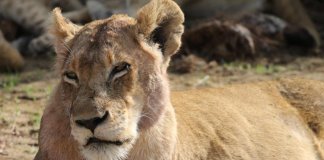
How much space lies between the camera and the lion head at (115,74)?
345cm

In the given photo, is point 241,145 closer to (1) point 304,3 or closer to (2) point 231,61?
(2) point 231,61

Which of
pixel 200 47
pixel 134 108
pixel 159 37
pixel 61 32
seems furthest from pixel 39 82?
pixel 134 108

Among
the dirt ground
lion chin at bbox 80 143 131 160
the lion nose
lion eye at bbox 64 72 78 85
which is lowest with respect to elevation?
the dirt ground

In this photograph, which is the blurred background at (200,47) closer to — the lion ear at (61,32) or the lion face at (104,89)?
the lion ear at (61,32)

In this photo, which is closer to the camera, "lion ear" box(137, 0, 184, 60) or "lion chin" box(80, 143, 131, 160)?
"lion chin" box(80, 143, 131, 160)

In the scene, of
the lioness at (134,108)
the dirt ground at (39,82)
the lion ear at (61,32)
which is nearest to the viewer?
the lioness at (134,108)

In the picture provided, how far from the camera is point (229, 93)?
15.9ft

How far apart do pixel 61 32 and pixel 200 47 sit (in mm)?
4393

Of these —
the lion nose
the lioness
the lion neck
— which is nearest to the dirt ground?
the lioness

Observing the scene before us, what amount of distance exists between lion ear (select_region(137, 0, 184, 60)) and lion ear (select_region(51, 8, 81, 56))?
327 mm

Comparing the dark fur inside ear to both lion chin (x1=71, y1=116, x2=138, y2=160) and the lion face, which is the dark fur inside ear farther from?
lion chin (x1=71, y1=116, x2=138, y2=160)

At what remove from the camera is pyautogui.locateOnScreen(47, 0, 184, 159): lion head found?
11.3ft

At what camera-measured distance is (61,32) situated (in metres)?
3.92

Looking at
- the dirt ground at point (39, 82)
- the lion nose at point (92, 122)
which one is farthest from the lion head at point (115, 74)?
the dirt ground at point (39, 82)
